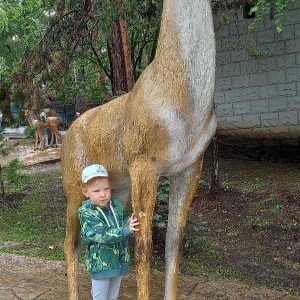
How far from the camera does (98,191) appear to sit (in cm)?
259

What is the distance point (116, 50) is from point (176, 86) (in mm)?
3976

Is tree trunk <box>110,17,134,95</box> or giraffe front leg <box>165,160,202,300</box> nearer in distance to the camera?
giraffe front leg <box>165,160,202,300</box>

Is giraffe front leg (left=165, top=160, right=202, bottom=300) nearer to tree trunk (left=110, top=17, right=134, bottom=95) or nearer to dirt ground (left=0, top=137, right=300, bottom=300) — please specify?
dirt ground (left=0, top=137, right=300, bottom=300)

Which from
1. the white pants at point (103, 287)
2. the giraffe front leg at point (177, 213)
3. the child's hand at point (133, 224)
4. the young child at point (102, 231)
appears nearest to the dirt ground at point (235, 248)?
the giraffe front leg at point (177, 213)

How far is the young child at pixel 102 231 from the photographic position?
257 centimetres

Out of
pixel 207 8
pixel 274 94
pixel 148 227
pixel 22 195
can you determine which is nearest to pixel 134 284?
pixel 148 227

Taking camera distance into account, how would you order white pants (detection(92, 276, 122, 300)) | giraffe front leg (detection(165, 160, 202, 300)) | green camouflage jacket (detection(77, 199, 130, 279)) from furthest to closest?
1. giraffe front leg (detection(165, 160, 202, 300))
2. white pants (detection(92, 276, 122, 300))
3. green camouflage jacket (detection(77, 199, 130, 279))

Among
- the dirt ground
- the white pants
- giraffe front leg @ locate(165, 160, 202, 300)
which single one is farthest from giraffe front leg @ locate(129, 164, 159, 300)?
the dirt ground

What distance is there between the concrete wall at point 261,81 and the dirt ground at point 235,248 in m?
0.77

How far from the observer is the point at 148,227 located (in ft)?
8.88

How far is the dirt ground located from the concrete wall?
2.54 feet

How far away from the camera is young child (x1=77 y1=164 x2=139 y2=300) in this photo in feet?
8.42

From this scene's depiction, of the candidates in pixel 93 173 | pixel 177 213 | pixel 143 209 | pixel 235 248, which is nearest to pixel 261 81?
pixel 235 248

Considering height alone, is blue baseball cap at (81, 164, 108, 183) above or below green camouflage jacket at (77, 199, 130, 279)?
above
